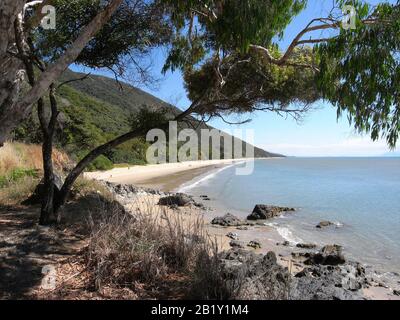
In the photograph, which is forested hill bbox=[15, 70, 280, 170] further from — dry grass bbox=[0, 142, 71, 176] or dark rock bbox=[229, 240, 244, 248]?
dark rock bbox=[229, 240, 244, 248]

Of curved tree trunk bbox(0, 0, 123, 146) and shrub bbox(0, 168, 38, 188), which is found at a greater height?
curved tree trunk bbox(0, 0, 123, 146)

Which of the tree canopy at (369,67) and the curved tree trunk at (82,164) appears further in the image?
the curved tree trunk at (82,164)

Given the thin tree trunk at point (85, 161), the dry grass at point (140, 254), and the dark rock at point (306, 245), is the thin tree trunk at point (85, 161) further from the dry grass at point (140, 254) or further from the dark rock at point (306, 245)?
the dark rock at point (306, 245)

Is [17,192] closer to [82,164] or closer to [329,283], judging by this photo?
[82,164]

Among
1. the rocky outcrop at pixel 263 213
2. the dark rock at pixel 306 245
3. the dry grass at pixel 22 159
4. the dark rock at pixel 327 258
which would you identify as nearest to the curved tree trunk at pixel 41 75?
the dark rock at pixel 327 258

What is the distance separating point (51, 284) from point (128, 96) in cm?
494

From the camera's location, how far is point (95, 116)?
50.7 m

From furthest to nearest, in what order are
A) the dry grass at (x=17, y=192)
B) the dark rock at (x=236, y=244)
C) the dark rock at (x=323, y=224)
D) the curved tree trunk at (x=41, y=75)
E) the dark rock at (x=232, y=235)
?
the dark rock at (x=323, y=224), the dark rock at (x=232, y=235), the dark rock at (x=236, y=244), the dry grass at (x=17, y=192), the curved tree trunk at (x=41, y=75)

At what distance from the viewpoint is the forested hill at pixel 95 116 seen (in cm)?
809

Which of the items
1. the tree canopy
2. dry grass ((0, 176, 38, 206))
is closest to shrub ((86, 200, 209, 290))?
the tree canopy

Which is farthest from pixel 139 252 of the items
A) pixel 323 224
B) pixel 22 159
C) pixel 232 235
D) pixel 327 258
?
pixel 323 224

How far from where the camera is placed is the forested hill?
809 centimetres

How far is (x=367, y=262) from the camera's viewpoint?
32.9 feet

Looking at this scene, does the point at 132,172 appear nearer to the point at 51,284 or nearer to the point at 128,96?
the point at 128,96
